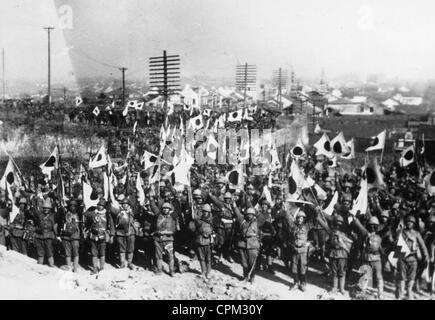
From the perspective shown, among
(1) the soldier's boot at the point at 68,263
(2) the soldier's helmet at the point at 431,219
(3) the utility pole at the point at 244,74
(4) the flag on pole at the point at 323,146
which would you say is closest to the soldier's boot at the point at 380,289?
(2) the soldier's helmet at the point at 431,219

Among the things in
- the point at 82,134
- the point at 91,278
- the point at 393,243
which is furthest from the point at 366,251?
the point at 82,134

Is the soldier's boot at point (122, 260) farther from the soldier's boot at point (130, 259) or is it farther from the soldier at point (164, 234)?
the soldier at point (164, 234)

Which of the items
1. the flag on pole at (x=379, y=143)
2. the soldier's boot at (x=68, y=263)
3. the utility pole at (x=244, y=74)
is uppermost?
the utility pole at (x=244, y=74)

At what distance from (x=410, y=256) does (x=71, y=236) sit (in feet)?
22.3

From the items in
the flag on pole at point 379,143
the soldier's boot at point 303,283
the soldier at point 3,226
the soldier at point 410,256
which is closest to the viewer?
the soldier at point 410,256

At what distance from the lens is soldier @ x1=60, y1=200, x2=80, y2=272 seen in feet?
30.2

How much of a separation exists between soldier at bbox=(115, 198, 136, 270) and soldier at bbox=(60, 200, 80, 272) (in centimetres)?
85

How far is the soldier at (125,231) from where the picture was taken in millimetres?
9430

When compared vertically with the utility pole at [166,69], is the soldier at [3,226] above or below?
below

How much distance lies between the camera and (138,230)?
9.65 meters

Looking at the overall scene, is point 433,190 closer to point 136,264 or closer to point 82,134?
point 136,264

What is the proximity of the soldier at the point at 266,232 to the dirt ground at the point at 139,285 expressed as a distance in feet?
1.39
